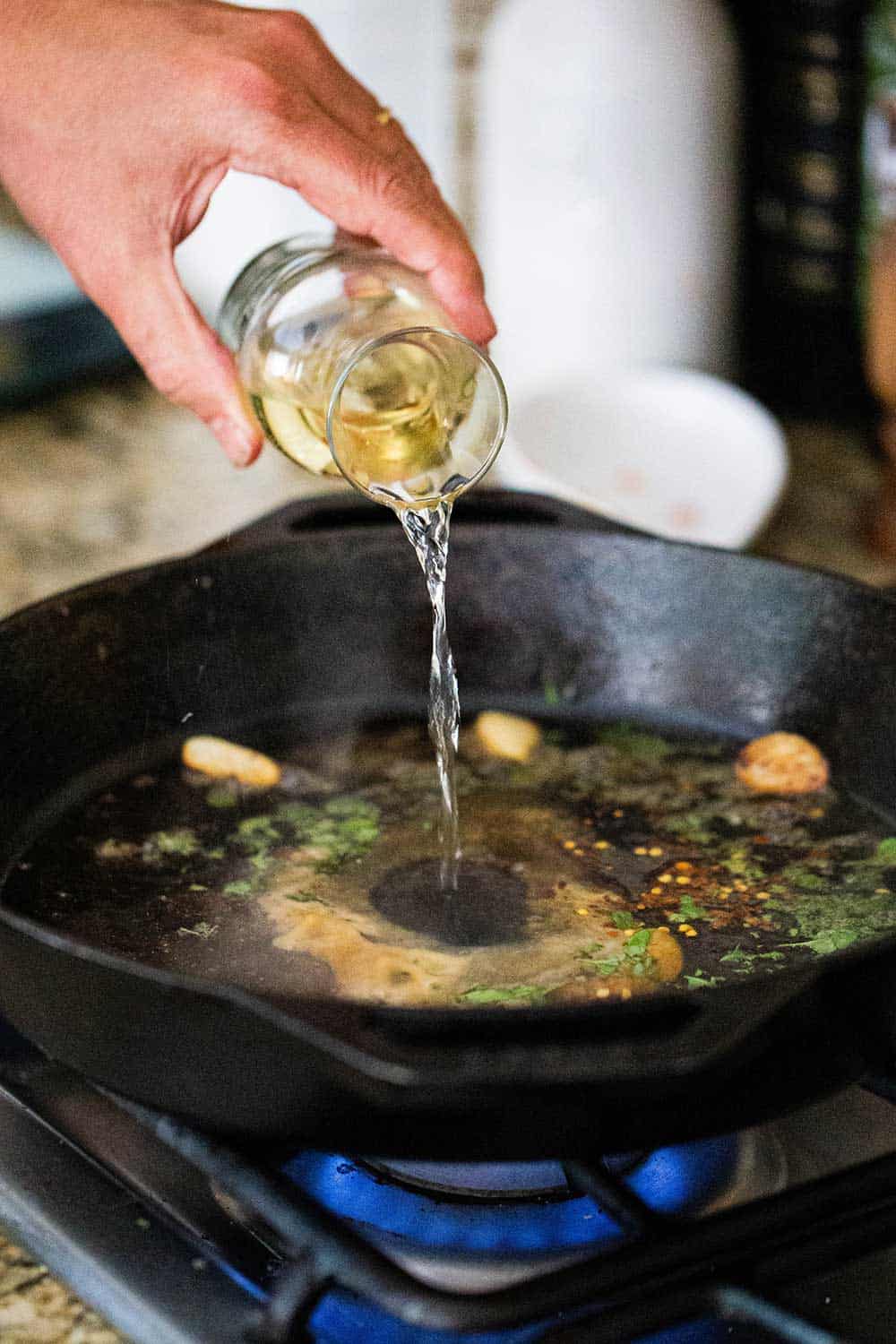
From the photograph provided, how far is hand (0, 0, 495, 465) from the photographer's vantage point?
0.81 m

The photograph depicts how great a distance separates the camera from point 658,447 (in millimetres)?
1609

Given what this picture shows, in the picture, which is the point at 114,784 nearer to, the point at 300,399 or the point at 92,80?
the point at 300,399

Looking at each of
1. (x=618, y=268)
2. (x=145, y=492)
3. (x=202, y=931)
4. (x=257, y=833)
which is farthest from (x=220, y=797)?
(x=618, y=268)

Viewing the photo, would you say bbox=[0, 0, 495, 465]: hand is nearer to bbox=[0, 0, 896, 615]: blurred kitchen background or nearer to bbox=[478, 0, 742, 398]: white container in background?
bbox=[0, 0, 896, 615]: blurred kitchen background

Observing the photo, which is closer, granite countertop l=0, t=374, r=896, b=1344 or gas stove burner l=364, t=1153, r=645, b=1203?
gas stove burner l=364, t=1153, r=645, b=1203

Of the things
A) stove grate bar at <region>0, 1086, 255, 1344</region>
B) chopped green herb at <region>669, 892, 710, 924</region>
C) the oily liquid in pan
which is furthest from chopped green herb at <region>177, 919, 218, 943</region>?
chopped green herb at <region>669, 892, 710, 924</region>

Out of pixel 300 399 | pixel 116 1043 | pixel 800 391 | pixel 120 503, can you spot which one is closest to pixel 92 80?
pixel 300 399

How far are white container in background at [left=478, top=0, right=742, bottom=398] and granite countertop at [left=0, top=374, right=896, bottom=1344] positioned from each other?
21 cm

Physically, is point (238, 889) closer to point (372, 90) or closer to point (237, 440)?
point (237, 440)

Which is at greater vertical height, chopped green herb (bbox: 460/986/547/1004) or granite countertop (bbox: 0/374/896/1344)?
chopped green herb (bbox: 460/986/547/1004)

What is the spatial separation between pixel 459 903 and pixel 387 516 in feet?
1.13

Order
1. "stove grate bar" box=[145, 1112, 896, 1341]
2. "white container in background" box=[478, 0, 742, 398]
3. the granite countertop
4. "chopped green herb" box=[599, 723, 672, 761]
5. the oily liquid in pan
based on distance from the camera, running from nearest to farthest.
Answer: 1. "stove grate bar" box=[145, 1112, 896, 1341]
2. the oily liquid in pan
3. "chopped green herb" box=[599, 723, 672, 761]
4. the granite countertop
5. "white container in background" box=[478, 0, 742, 398]

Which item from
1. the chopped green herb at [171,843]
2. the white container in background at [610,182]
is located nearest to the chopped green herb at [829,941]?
the chopped green herb at [171,843]

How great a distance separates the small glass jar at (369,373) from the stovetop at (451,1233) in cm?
37
